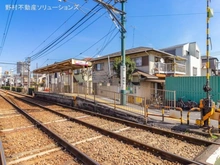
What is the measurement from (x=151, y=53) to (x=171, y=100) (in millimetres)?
7079

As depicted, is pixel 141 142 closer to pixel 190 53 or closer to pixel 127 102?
pixel 127 102

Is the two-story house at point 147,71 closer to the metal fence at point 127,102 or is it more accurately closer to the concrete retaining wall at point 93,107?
the metal fence at point 127,102

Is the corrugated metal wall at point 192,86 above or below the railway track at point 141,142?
above

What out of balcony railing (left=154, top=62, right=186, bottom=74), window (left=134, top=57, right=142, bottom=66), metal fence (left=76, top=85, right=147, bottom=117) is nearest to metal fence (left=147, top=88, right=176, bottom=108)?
metal fence (left=76, top=85, right=147, bottom=117)

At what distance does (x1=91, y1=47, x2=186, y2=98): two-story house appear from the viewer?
19189 mm

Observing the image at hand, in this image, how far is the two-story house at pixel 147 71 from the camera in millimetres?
19189

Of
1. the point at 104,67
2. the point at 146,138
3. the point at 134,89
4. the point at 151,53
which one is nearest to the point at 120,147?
the point at 146,138

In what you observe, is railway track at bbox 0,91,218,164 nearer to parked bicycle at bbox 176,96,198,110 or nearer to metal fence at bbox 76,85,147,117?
metal fence at bbox 76,85,147,117

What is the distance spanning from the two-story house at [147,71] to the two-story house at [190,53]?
241 centimetres

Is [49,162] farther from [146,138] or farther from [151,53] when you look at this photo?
[151,53]

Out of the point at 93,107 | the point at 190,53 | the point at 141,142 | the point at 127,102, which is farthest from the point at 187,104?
the point at 190,53

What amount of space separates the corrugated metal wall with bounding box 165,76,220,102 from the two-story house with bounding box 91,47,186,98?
297 centimetres

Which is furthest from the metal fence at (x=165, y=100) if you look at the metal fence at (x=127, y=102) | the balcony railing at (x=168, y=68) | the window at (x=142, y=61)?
the window at (x=142, y=61)

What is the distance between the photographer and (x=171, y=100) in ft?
48.3
